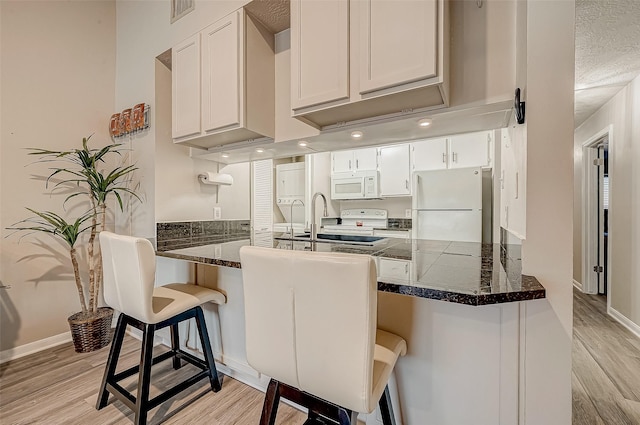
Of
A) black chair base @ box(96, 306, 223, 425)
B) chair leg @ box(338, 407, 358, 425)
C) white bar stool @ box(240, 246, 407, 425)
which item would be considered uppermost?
white bar stool @ box(240, 246, 407, 425)

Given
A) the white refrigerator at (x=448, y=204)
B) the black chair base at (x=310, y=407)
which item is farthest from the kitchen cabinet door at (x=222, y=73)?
the white refrigerator at (x=448, y=204)

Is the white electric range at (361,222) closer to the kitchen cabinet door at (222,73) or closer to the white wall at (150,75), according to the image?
the white wall at (150,75)

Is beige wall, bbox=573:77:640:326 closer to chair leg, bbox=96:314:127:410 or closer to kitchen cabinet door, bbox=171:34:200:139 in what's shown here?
kitchen cabinet door, bbox=171:34:200:139

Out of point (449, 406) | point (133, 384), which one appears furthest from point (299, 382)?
point (133, 384)

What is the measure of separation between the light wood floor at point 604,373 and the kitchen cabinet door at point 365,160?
111 inches

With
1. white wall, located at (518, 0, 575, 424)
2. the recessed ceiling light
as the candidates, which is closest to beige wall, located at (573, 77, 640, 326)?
the recessed ceiling light

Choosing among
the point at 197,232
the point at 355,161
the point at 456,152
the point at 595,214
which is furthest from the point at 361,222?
the point at 595,214

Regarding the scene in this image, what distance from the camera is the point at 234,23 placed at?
1811 mm

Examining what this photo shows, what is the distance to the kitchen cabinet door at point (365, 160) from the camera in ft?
13.0

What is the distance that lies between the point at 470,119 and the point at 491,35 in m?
0.39

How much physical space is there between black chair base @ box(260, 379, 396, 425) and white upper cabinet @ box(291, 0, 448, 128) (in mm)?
1304

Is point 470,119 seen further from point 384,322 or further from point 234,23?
point 234,23

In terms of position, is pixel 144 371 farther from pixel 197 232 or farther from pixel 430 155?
pixel 430 155

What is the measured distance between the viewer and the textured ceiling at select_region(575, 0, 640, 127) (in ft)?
6.05
